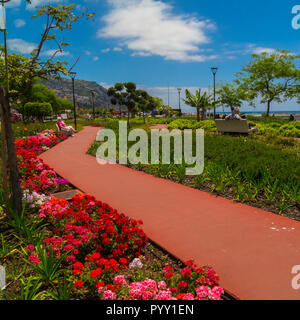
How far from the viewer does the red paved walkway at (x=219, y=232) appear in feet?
8.30

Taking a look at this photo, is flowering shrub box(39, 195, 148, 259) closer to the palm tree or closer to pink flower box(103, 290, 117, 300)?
pink flower box(103, 290, 117, 300)

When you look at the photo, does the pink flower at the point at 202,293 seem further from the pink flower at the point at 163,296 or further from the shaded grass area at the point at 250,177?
the shaded grass area at the point at 250,177

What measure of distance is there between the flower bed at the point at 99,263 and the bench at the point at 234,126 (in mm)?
10325

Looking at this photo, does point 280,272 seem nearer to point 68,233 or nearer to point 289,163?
point 68,233

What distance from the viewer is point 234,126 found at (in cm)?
1310

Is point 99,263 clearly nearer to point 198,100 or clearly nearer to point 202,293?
point 202,293

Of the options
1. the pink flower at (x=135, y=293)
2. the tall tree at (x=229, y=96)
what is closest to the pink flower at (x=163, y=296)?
the pink flower at (x=135, y=293)

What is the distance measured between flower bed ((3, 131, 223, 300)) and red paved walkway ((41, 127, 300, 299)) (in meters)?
0.37

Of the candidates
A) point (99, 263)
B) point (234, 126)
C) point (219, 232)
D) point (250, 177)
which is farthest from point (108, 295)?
point (234, 126)

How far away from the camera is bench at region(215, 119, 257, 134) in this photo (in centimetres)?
Result: 1256

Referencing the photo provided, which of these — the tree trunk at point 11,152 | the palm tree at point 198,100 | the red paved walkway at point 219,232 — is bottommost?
the red paved walkway at point 219,232

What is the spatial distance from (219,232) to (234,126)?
10.6m

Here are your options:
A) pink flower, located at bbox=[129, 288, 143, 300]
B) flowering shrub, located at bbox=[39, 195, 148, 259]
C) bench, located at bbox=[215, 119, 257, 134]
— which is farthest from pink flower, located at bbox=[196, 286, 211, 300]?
bench, located at bbox=[215, 119, 257, 134]
